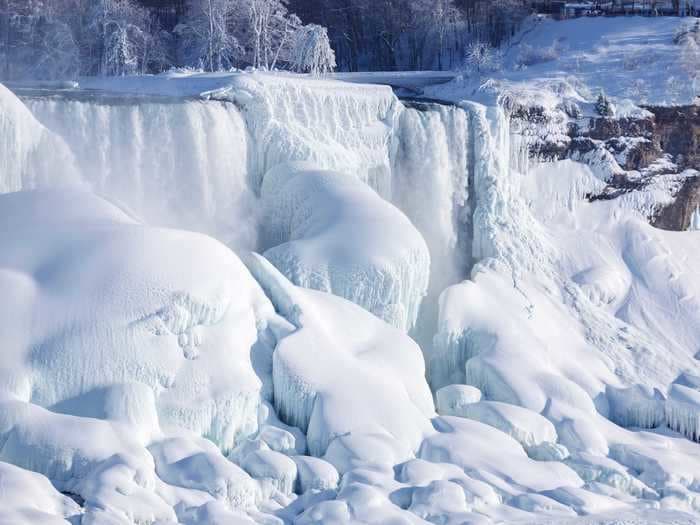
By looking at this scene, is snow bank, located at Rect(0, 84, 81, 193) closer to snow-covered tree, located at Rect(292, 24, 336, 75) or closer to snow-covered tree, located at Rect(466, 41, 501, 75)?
snow-covered tree, located at Rect(292, 24, 336, 75)

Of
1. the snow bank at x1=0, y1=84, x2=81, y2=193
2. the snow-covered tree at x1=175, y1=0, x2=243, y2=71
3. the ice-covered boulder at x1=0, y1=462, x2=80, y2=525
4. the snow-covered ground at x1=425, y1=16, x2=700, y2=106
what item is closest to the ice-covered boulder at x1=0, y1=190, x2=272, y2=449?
the ice-covered boulder at x1=0, y1=462, x2=80, y2=525

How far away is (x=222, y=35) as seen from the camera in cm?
3369

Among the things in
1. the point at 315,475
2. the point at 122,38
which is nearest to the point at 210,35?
the point at 122,38

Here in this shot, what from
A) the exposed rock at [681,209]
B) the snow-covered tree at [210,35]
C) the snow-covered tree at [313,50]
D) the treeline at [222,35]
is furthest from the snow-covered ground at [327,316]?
the treeline at [222,35]

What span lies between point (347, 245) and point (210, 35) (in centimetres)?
1737

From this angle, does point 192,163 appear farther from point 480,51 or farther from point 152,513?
point 480,51

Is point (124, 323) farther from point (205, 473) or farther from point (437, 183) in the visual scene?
point (437, 183)

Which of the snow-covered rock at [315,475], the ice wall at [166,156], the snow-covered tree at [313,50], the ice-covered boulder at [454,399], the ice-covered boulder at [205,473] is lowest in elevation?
the ice-covered boulder at [454,399]

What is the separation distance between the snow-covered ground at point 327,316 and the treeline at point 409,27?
41.8ft

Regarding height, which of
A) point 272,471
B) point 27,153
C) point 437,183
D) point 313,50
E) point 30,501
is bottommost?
point 272,471

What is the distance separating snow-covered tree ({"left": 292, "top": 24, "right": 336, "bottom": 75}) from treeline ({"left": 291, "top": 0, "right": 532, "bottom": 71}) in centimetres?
782

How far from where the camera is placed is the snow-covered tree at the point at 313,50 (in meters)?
27.2

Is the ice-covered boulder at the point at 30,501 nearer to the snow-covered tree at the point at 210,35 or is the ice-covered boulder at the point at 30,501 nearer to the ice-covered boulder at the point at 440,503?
the ice-covered boulder at the point at 440,503

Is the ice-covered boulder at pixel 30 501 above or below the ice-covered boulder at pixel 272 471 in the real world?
above
